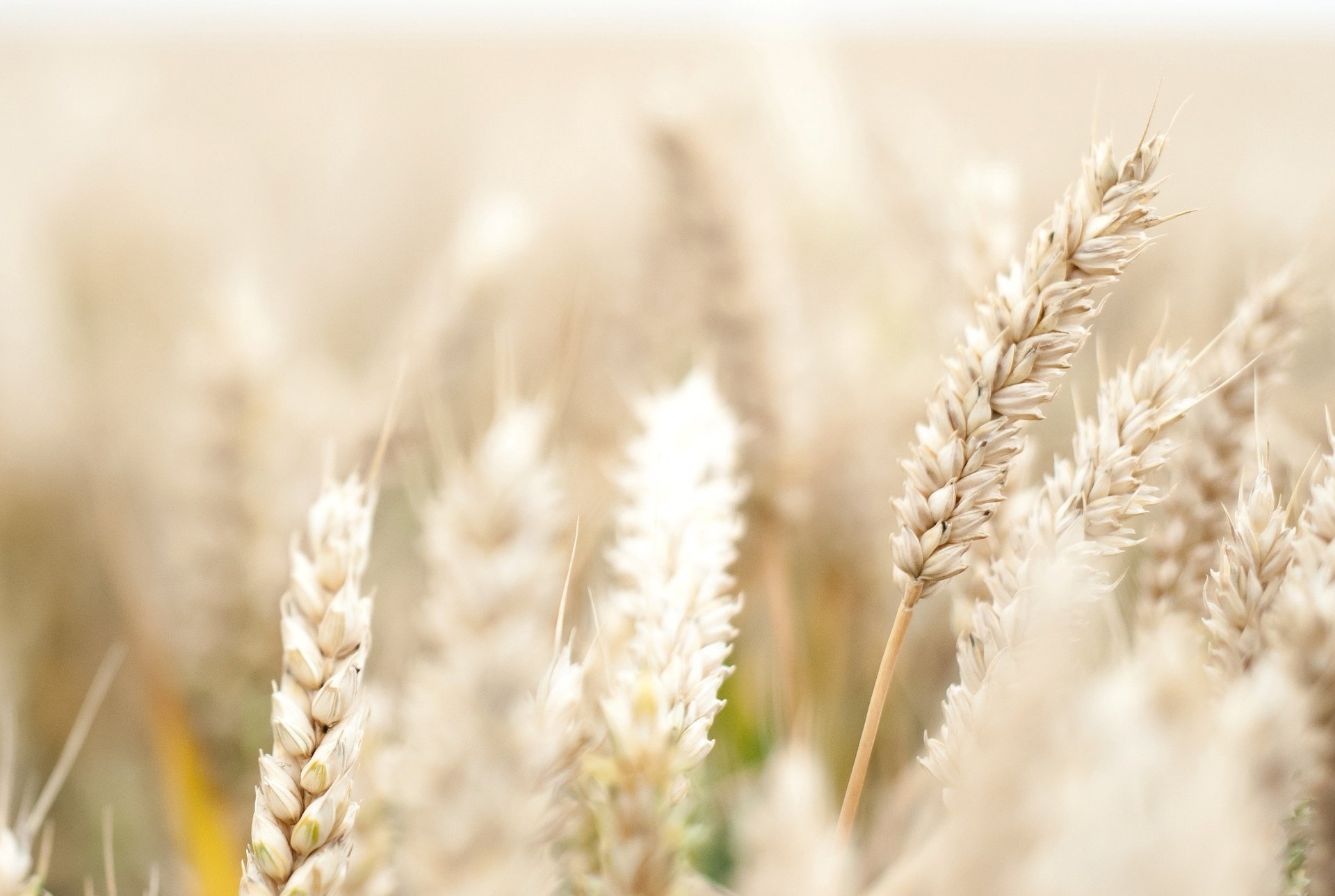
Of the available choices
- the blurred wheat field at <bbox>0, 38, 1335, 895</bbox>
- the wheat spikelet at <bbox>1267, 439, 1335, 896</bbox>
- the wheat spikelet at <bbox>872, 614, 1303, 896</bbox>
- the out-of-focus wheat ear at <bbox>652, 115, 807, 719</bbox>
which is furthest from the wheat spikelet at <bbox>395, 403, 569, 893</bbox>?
the out-of-focus wheat ear at <bbox>652, 115, 807, 719</bbox>

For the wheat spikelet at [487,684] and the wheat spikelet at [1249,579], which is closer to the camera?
the wheat spikelet at [487,684]

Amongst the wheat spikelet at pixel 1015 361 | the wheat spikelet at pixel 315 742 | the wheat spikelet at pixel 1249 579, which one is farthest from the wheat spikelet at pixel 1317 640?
the wheat spikelet at pixel 315 742

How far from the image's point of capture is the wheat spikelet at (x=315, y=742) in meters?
0.38

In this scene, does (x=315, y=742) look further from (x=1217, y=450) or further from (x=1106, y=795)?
(x=1217, y=450)

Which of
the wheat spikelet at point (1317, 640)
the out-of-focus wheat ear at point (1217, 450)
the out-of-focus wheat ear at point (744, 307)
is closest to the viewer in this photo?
the wheat spikelet at point (1317, 640)

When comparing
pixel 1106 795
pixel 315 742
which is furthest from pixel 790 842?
pixel 315 742

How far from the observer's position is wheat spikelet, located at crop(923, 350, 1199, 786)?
0.39 m

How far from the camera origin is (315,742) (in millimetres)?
384

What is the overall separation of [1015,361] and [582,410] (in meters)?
0.79

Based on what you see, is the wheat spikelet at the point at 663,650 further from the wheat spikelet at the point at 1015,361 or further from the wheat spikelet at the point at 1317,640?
the wheat spikelet at the point at 1317,640

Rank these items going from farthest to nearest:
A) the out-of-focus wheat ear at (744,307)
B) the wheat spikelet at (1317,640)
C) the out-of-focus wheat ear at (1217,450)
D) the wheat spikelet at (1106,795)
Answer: the out-of-focus wheat ear at (744,307)
the out-of-focus wheat ear at (1217,450)
the wheat spikelet at (1317,640)
the wheat spikelet at (1106,795)

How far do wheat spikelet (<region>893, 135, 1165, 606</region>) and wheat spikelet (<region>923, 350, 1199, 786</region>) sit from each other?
1.1 inches

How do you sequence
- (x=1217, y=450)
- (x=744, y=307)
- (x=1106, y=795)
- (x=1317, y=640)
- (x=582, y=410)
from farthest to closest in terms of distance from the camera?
1. (x=582, y=410)
2. (x=744, y=307)
3. (x=1217, y=450)
4. (x=1317, y=640)
5. (x=1106, y=795)

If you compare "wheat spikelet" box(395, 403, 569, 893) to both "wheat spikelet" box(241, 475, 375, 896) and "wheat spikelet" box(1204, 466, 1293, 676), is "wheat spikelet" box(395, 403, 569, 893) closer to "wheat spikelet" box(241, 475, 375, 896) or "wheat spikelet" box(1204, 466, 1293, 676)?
"wheat spikelet" box(241, 475, 375, 896)
